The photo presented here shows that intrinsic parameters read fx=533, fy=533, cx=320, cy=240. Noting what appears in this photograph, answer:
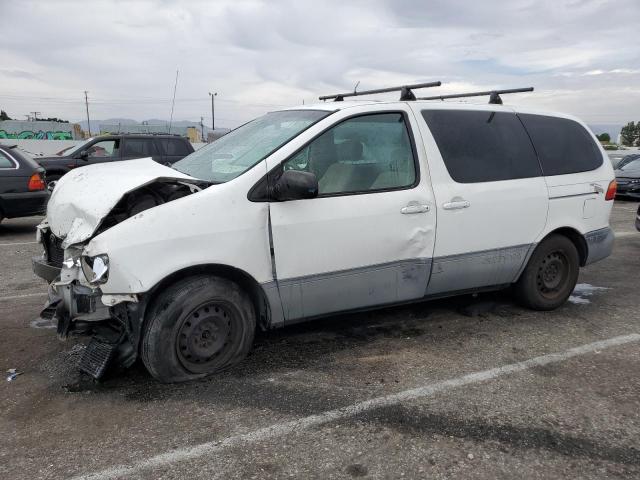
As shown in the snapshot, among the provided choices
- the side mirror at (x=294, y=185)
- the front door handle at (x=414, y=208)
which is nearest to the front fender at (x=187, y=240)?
the side mirror at (x=294, y=185)

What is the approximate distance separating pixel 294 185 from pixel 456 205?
1.46 m

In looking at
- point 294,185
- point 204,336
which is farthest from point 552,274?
point 204,336

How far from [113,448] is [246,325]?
1.12 m

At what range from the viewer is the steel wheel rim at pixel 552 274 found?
487 centimetres

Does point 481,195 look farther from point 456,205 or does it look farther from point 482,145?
point 482,145

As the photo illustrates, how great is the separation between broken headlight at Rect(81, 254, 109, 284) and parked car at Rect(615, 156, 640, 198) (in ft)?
50.2

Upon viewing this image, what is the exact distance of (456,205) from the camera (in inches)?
163

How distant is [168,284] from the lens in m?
3.35

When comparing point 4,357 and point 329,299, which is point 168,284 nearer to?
point 329,299

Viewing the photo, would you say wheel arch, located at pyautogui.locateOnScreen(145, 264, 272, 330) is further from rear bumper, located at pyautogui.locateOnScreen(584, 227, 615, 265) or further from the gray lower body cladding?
rear bumper, located at pyautogui.locateOnScreen(584, 227, 615, 265)

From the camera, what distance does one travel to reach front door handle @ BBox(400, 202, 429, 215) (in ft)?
12.8

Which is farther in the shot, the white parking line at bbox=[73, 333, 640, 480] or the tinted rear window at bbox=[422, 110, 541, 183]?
the tinted rear window at bbox=[422, 110, 541, 183]

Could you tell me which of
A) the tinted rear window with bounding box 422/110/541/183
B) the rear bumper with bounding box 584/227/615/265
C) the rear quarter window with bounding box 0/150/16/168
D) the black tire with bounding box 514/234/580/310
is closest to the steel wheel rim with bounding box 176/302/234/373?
the tinted rear window with bounding box 422/110/541/183

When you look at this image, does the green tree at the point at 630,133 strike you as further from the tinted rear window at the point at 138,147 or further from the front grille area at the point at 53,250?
the front grille area at the point at 53,250
